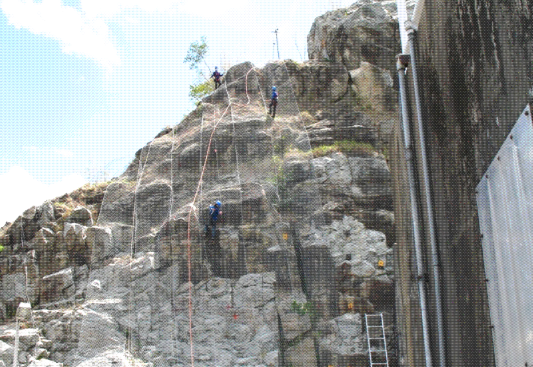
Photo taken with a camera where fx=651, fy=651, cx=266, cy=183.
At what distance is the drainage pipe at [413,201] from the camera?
5570mm

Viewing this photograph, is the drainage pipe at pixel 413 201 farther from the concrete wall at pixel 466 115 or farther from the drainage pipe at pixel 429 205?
the drainage pipe at pixel 429 205

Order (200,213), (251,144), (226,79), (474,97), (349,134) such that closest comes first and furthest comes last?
(474,97), (200,213), (251,144), (349,134), (226,79)

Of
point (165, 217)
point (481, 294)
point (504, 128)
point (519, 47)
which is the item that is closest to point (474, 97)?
point (504, 128)

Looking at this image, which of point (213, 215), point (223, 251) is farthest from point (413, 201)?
point (223, 251)

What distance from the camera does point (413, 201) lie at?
593 centimetres

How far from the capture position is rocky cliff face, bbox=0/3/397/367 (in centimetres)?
1670

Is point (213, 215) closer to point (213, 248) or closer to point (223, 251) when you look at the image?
point (213, 248)

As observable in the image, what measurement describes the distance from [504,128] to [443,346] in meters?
2.22

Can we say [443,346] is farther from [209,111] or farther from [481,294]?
[209,111]

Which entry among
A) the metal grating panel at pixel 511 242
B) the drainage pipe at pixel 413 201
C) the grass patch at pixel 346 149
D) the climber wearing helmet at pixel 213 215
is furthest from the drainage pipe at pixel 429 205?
the grass patch at pixel 346 149

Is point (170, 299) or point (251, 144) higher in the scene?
point (251, 144)

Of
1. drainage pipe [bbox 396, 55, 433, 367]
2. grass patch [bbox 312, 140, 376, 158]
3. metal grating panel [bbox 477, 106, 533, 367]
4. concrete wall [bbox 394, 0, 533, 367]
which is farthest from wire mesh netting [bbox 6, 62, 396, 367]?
metal grating panel [bbox 477, 106, 533, 367]

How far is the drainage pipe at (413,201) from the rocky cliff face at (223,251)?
11056 millimetres

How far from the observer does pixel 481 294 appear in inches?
164
